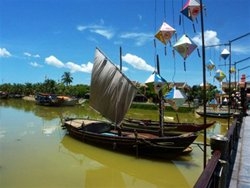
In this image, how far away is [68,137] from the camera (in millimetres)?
19109

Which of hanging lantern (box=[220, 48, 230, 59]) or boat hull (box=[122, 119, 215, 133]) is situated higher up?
hanging lantern (box=[220, 48, 230, 59])

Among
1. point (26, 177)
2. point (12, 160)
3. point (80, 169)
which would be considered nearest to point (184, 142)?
point (80, 169)

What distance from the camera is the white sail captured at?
1622 centimetres

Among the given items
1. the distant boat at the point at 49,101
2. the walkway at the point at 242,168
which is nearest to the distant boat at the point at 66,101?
the distant boat at the point at 49,101

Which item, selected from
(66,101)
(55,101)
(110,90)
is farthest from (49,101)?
(110,90)

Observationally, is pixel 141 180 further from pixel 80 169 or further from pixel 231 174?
pixel 231 174

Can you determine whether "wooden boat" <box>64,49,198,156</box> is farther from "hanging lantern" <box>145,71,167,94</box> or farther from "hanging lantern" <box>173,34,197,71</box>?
"hanging lantern" <box>173,34,197,71</box>

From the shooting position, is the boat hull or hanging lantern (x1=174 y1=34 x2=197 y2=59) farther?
the boat hull

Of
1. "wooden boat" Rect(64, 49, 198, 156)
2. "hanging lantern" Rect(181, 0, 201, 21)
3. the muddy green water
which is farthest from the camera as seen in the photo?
"wooden boat" Rect(64, 49, 198, 156)

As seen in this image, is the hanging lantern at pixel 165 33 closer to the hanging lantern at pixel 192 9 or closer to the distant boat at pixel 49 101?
the hanging lantern at pixel 192 9

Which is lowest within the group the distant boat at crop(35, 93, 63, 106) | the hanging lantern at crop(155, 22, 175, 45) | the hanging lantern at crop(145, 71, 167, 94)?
the distant boat at crop(35, 93, 63, 106)

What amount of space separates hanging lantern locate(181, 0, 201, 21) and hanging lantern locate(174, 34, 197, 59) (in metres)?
1.02

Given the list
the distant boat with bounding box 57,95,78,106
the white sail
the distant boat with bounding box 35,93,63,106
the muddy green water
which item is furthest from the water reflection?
the distant boat with bounding box 57,95,78,106

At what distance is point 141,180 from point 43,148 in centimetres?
717
